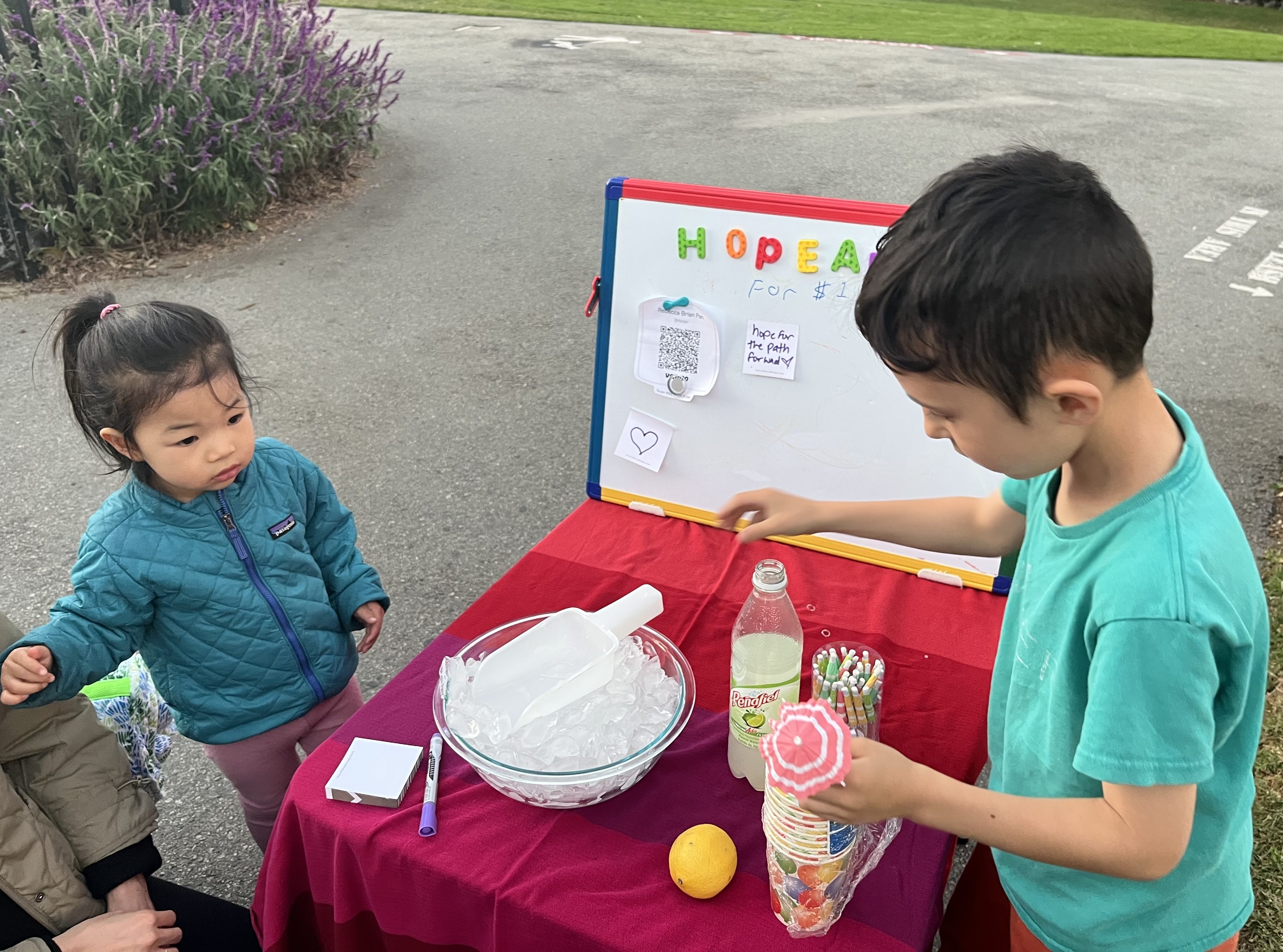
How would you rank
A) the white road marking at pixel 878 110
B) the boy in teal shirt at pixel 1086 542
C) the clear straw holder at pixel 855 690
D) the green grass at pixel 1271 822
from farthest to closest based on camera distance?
the white road marking at pixel 878 110
the green grass at pixel 1271 822
the clear straw holder at pixel 855 690
the boy in teal shirt at pixel 1086 542

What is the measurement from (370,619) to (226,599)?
315 mm

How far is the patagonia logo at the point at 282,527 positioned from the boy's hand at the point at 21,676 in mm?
459

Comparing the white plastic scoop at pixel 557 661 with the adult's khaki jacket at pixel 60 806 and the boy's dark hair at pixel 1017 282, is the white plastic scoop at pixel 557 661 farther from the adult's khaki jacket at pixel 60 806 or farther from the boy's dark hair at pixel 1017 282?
the adult's khaki jacket at pixel 60 806

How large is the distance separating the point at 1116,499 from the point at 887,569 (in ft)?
3.45

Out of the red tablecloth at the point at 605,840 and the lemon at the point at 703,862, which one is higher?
the lemon at the point at 703,862

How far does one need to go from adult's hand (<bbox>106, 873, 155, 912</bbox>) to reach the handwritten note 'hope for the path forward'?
62.9 inches

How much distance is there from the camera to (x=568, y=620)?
1573mm

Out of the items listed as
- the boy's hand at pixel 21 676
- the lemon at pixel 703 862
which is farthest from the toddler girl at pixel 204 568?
the lemon at pixel 703 862

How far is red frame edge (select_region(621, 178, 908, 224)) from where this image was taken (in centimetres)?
195

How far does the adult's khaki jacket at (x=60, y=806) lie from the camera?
1614mm

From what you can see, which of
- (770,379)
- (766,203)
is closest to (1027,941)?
(770,379)

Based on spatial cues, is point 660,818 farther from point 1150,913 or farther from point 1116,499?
point 1116,499

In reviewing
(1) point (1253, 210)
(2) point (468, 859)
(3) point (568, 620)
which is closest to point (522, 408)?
(3) point (568, 620)

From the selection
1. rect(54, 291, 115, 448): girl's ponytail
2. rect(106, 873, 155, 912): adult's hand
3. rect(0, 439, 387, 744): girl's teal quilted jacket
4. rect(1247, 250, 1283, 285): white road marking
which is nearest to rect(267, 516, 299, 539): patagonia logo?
rect(0, 439, 387, 744): girl's teal quilted jacket
